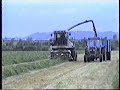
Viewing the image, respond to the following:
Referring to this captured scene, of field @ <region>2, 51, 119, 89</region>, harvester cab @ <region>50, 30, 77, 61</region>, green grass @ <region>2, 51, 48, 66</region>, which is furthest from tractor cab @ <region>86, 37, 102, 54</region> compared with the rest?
green grass @ <region>2, 51, 48, 66</region>

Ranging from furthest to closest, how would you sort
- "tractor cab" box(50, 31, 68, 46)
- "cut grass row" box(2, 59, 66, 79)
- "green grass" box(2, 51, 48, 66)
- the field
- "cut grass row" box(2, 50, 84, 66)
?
"tractor cab" box(50, 31, 68, 46) → "cut grass row" box(2, 50, 84, 66) → "green grass" box(2, 51, 48, 66) → "cut grass row" box(2, 59, 66, 79) → the field

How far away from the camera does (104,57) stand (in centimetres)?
4319

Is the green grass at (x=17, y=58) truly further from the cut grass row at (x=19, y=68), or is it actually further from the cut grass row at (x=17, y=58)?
the cut grass row at (x=19, y=68)

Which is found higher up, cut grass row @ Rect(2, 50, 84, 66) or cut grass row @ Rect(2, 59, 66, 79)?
cut grass row @ Rect(2, 50, 84, 66)

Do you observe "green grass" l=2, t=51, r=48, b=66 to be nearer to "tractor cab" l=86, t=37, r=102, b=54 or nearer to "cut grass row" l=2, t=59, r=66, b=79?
"cut grass row" l=2, t=59, r=66, b=79

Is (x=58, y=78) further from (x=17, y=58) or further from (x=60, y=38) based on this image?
(x=60, y=38)

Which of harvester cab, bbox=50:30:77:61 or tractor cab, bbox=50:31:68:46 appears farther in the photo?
tractor cab, bbox=50:31:68:46

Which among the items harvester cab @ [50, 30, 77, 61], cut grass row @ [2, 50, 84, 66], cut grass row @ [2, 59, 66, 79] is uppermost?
harvester cab @ [50, 30, 77, 61]

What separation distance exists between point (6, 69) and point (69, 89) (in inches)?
424

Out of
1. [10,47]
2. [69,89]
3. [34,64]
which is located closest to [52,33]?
[34,64]

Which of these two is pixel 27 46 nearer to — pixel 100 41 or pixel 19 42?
pixel 19 42

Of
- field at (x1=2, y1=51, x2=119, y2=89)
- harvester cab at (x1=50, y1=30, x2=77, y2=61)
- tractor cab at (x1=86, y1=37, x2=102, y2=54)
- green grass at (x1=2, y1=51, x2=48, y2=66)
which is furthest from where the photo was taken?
harvester cab at (x1=50, y1=30, x2=77, y2=61)

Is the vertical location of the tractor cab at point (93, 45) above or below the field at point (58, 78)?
above

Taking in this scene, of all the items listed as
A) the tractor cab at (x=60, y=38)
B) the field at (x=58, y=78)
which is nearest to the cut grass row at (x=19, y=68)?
the field at (x=58, y=78)
